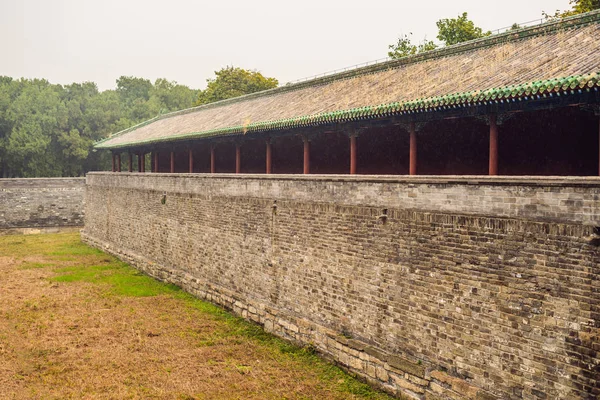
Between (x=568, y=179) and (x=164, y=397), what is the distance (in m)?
7.95

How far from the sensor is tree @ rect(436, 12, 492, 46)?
Answer: 2856 centimetres

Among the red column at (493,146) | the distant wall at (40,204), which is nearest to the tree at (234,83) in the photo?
the distant wall at (40,204)

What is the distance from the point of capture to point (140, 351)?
1192 cm

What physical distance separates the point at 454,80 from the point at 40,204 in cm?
2986

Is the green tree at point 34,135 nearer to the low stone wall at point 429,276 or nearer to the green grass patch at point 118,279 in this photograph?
the green grass patch at point 118,279

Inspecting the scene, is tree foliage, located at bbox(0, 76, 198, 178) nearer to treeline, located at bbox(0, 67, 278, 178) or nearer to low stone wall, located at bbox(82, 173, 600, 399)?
treeline, located at bbox(0, 67, 278, 178)

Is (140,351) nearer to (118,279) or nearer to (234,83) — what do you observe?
(118,279)

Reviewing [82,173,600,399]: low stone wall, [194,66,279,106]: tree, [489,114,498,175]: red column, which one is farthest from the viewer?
[194,66,279,106]: tree

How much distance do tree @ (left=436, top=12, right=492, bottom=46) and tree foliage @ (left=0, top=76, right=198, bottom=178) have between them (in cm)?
3341

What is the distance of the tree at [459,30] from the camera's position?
28.6 meters

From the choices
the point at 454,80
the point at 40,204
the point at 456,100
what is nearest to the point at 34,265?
the point at 40,204

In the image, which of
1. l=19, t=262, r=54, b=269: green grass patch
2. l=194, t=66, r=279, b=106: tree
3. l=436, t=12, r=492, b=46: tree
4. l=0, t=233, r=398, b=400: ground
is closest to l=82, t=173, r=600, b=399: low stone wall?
l=0, t=233, r=398, b=400: ground

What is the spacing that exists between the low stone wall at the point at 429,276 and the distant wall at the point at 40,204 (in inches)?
878

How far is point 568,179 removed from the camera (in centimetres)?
720
